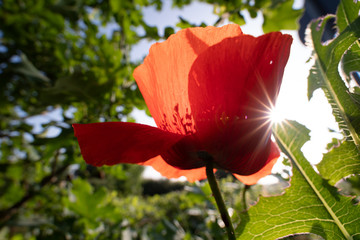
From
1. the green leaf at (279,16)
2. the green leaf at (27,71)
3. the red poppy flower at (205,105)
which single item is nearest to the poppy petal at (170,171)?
the red poppy flower at (205,105)

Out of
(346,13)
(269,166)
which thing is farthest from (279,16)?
(269,166)

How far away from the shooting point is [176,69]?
0.43 meters

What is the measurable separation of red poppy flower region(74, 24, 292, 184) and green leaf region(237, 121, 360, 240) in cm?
6

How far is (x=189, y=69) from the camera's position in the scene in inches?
16.9

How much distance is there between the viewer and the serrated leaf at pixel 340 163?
0.40 m

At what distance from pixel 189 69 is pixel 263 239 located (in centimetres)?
32

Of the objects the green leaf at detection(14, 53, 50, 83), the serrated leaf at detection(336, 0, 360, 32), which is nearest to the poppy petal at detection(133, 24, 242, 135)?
the serrated leaf at detection(336, 0, 360, 32)

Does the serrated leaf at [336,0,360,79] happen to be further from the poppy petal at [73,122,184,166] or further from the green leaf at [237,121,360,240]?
the poppy petal at [73,122,184,166]

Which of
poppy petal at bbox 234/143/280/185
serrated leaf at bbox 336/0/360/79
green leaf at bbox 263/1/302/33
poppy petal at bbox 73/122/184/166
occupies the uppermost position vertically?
green leaf at bbox 263/1/302/33

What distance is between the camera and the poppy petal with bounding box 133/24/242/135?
417 millimetres

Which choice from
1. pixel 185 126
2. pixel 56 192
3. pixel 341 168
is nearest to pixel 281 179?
pixel 341 168

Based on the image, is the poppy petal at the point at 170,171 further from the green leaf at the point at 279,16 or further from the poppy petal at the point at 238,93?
the green leaf at the point at 279,16

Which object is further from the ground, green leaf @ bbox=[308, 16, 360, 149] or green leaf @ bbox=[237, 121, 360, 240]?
green leaf @ bbox=[308, 16, 360, 149]

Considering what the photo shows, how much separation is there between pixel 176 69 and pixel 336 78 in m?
0.29
